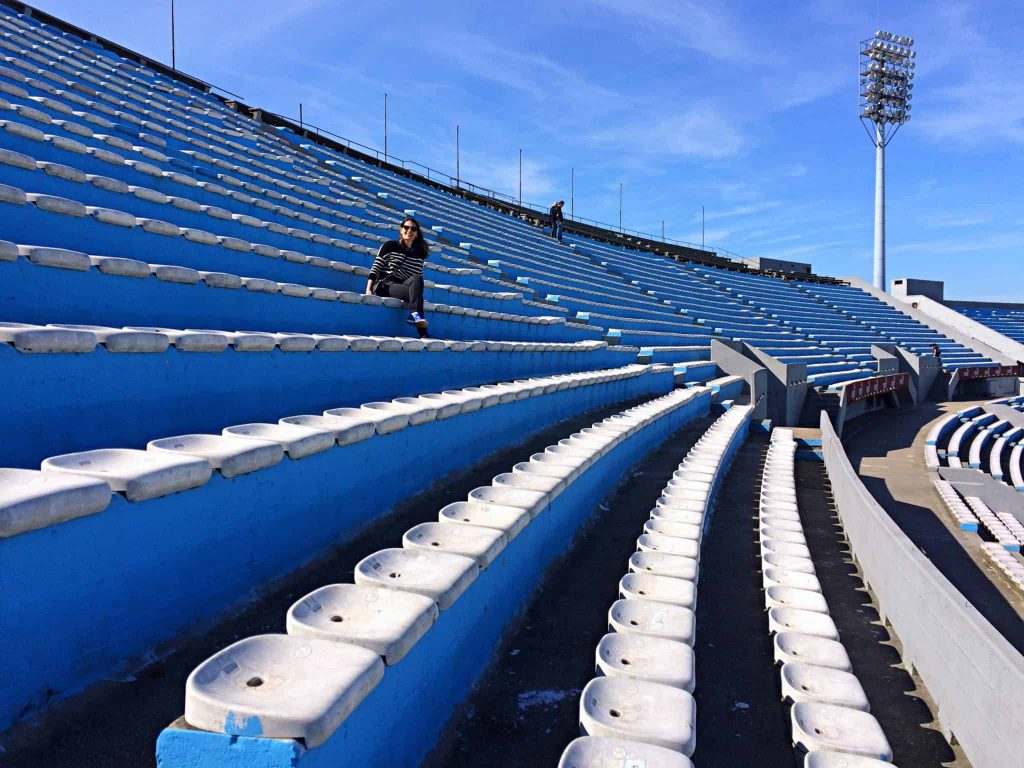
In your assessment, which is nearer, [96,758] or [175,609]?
[96,758]

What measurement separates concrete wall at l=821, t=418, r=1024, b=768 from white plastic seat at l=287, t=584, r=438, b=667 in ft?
5.03

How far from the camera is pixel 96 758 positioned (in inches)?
38.1

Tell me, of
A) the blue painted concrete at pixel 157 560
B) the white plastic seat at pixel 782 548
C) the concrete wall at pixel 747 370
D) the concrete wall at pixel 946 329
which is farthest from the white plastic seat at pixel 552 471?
the concrete wall at pixel 946 329

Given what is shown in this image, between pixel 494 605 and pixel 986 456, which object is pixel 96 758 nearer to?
pixel 494 605

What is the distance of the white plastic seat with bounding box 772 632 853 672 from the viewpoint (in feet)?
5.60

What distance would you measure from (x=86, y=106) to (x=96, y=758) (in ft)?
19.8

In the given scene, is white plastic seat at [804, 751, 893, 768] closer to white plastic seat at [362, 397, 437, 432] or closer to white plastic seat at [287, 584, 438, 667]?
white plastic seat at [287, 584, 438, 667]

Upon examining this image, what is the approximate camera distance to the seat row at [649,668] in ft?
3.54

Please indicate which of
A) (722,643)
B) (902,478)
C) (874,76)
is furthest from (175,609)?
(874,76)

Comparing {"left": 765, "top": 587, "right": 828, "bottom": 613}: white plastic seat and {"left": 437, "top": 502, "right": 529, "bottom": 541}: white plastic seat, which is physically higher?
{"left": 437, "top": 502, "right": 529, "bottom": 541}: white plastic seat

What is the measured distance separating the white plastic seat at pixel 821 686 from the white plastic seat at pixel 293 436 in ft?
4.67

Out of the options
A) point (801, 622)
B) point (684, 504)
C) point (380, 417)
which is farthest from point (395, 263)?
point (801, 622)

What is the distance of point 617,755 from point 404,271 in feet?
11.1

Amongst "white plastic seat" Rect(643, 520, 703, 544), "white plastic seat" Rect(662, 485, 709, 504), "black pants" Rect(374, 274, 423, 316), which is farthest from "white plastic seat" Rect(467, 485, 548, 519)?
"black pants" Rect(374, 274, 423, 316)
